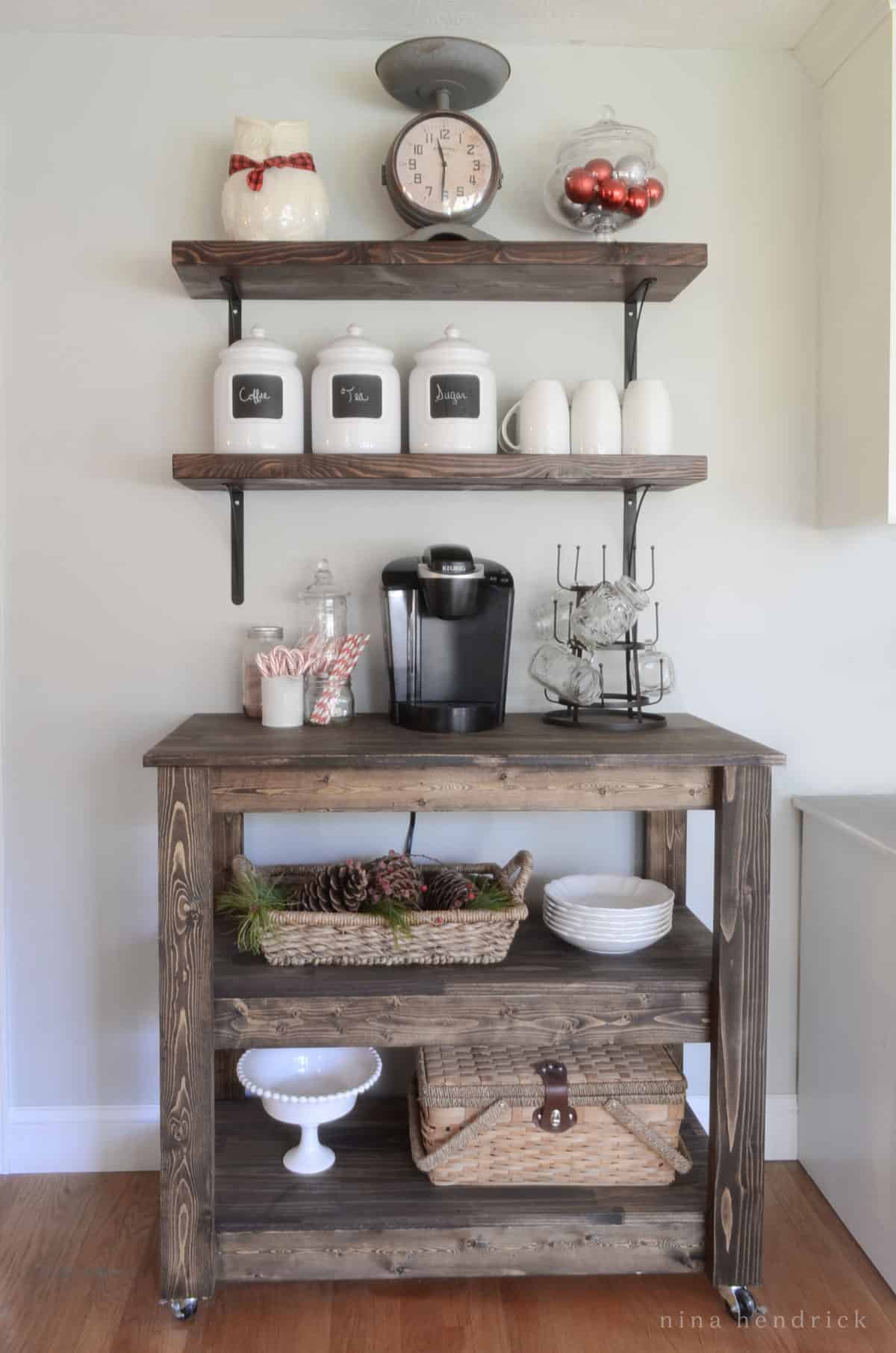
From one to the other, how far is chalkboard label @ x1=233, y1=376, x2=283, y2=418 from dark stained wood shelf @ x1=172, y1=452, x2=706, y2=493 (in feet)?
0.31

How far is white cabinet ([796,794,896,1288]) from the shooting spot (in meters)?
1.72

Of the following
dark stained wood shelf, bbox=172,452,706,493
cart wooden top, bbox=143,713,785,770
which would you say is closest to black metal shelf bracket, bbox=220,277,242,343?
dark stained wood shelf, bbox=172,452,706,493

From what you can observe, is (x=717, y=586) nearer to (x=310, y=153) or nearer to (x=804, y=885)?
(x=804, y=885)

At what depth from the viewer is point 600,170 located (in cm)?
180

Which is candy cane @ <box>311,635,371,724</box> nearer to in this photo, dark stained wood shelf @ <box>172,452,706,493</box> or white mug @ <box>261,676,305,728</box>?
white mug @ <box>261,676,305,728</box>

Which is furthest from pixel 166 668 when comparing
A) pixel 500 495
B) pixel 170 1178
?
pixel 170 1178

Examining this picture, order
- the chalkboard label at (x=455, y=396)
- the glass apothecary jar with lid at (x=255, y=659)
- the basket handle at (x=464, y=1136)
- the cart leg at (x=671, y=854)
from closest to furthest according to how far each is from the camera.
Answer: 1. the basket handle at (x=464, y=1136)
2. the chalkboard label at (x=455, y=396)
3. the glass apothecary jar with lid at (x=255, y=659)
4. the cart leg at (x=671, y=854)

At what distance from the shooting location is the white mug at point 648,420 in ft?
6.05

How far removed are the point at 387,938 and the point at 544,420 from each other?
968 mm

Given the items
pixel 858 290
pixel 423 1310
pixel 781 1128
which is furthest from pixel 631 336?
pixel 423 1310

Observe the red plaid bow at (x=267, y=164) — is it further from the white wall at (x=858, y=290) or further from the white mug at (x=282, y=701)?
the white wall at (x=858, y=290)

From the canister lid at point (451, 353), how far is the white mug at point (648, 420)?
287 mm

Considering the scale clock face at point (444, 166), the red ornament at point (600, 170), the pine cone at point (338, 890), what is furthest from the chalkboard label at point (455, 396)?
the pine cone at point (338, 890)

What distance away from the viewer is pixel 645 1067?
5.80 feet
